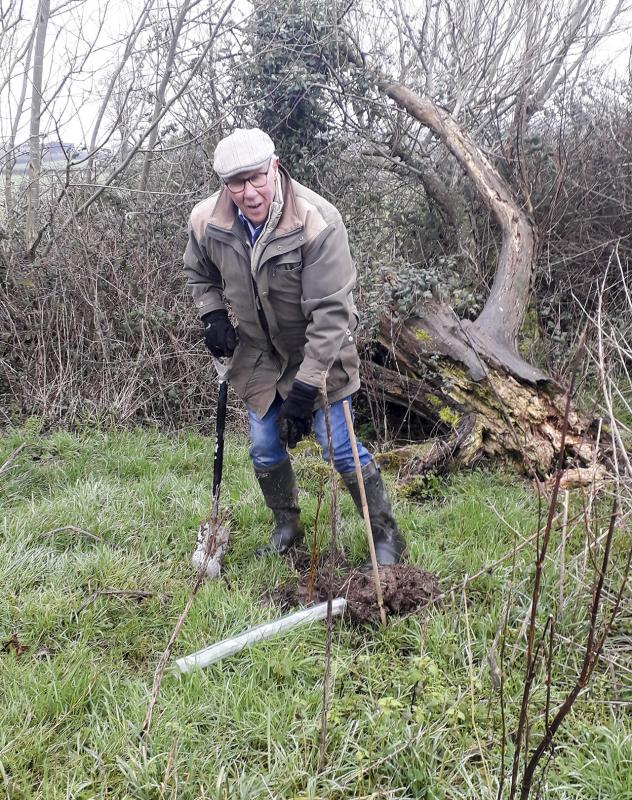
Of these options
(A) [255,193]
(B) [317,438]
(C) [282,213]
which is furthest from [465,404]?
(A) [255,193]

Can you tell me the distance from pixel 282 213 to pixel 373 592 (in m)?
1.88

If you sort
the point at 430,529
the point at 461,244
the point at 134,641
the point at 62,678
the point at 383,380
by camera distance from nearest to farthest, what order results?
the point at 62,678, the point at 134,641, the point at 430,529, the point at 383,380, the point at 461,244

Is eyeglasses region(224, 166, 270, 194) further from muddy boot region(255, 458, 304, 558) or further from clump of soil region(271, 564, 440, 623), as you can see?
clump of soil region(271, 564, 440, 623)

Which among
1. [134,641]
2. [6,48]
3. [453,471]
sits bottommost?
[134,641]

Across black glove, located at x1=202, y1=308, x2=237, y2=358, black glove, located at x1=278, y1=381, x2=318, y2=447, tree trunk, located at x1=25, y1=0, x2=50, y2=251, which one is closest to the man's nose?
black glove, located at x1=202, y1=308, x2=237, y2=358

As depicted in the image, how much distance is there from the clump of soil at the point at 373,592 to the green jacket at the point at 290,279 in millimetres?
960

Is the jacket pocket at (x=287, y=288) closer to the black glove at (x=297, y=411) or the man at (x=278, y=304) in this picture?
the man at (x=278, y=304)

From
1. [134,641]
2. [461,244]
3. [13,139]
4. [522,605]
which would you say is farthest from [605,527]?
[13,139]

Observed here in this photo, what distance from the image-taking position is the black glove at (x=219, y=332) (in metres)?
3.30

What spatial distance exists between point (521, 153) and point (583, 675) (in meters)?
6.04

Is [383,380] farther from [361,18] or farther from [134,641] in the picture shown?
[361,18]

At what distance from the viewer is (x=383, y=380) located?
17.2ft

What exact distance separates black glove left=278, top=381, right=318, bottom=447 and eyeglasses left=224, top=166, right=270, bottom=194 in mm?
942

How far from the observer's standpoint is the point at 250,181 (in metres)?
2.75
